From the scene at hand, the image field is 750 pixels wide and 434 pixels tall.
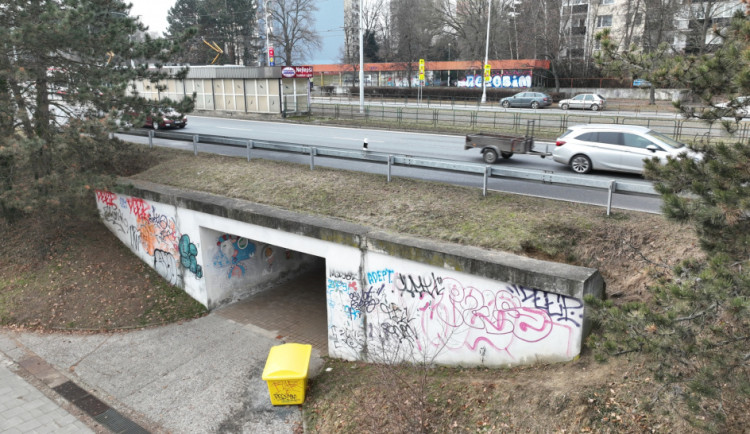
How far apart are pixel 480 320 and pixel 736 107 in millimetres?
4607

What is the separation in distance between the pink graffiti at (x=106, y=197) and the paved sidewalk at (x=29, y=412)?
615cm

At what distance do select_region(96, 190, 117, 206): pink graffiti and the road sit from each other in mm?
3707

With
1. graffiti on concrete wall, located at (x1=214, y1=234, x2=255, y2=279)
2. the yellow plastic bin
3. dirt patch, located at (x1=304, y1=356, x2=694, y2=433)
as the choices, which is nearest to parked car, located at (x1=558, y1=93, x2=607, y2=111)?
graffiti on concrete wall, located at (x1=214, y1=234, x2=255, y2=279)

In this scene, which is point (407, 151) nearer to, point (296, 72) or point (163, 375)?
point (163, 375)

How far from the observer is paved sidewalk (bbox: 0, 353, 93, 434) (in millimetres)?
8367

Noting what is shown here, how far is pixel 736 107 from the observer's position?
4.47 meters

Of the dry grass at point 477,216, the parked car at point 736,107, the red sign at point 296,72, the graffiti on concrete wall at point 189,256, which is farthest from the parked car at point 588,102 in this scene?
the parked car at point 736,107

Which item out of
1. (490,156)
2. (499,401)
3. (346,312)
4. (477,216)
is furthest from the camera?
(490,156)

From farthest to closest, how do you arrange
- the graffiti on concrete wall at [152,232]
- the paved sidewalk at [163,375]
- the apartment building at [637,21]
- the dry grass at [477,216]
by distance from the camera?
the apartment building at [637,21] < the graffiti on concrete wall at [152,232] < the paved sidewalk at [163,375] < the dry grass at [477,216]

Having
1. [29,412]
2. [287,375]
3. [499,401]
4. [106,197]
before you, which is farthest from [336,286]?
[106,197]

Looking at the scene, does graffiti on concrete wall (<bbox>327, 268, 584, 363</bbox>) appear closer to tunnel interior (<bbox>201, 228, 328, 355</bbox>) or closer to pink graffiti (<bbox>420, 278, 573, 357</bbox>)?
pink graffiti (<bbox>420, 278, 573, 357</bbox>)

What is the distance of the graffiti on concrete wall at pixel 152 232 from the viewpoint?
13.1 metres

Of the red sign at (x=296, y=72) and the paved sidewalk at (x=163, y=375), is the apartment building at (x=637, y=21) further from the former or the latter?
the paved sidewalk at (x=163, y=375)

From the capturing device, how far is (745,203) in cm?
401
